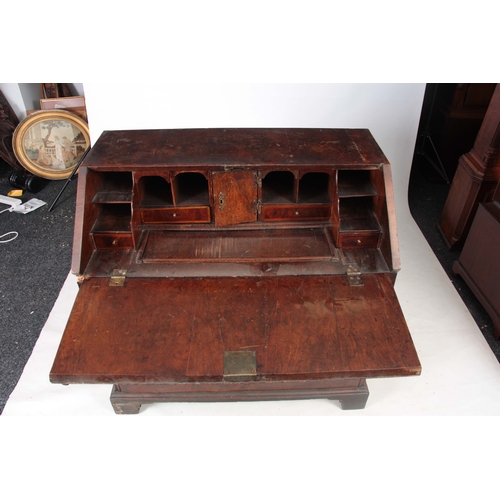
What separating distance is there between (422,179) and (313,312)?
2425mm

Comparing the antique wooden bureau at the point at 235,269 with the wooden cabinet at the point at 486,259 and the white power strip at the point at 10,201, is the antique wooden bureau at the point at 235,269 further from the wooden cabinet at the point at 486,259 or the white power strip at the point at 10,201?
the white power strip at the point at 10,201

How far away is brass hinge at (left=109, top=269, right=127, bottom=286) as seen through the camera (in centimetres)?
185

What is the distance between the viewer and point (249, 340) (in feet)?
5.42

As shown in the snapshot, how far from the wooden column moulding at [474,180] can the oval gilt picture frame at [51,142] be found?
2776mm

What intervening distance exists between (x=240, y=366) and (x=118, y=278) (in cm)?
65

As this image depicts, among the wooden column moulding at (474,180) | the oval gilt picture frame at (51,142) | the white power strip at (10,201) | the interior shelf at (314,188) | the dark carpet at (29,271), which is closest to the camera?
the interior shelf at (314,188)

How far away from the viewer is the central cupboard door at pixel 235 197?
1948 millimetres

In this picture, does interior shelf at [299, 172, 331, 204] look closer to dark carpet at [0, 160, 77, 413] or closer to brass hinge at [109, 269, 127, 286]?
brass hinge at [109, 269, 127, 286]

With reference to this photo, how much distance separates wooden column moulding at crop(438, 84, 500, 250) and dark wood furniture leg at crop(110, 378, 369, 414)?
149 centimetres

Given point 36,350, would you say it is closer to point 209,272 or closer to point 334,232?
point 209,272

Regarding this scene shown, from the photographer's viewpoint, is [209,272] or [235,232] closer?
[209,272]

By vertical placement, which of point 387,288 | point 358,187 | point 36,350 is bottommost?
point 36,350

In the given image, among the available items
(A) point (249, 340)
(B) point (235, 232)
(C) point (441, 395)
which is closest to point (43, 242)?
(B) point (235, 232)

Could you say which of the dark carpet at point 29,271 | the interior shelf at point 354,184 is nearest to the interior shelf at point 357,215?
the interior shelf at point 354,184
